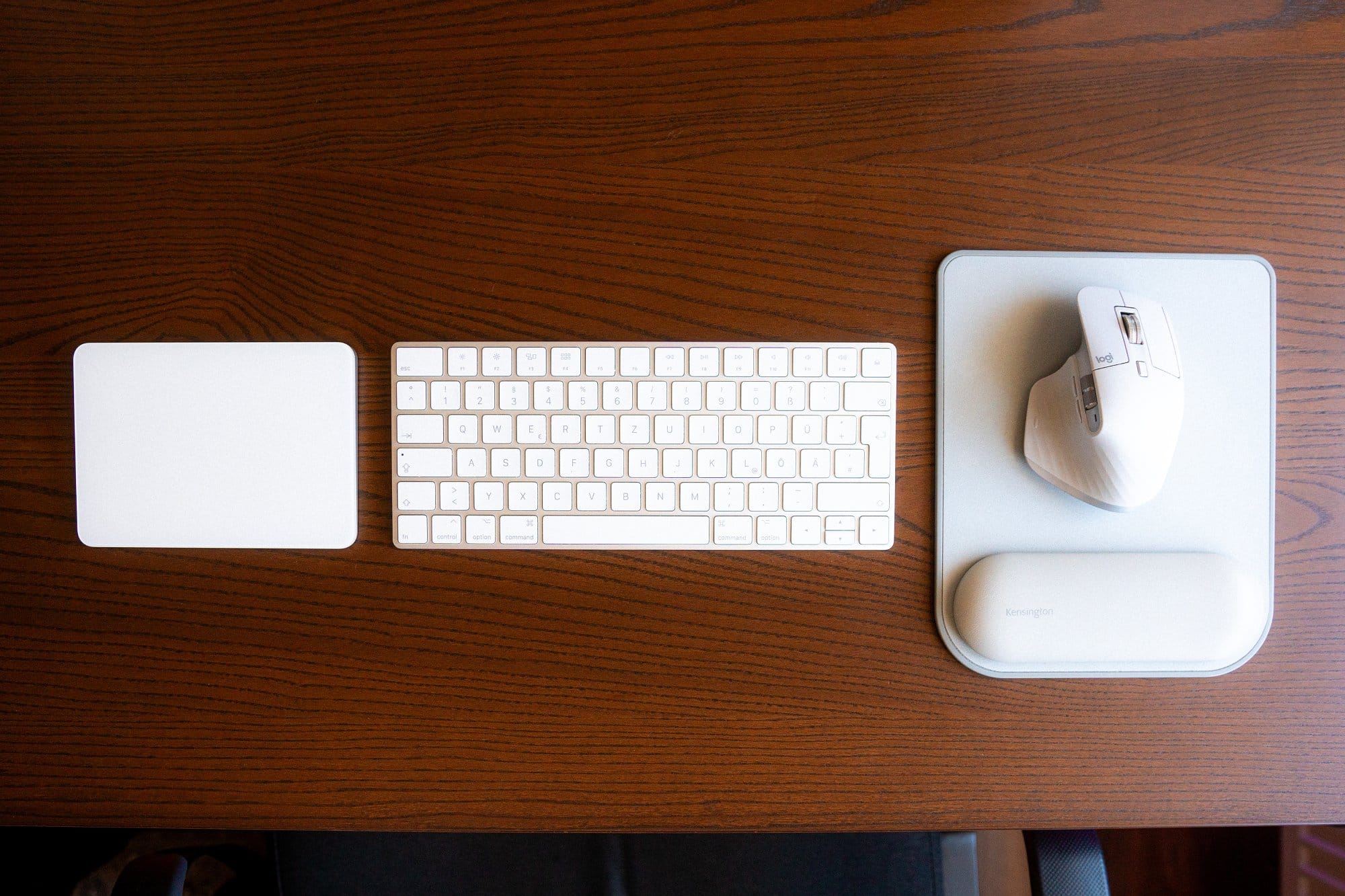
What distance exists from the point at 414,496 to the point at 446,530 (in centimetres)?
4

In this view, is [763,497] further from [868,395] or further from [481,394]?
[481,394]

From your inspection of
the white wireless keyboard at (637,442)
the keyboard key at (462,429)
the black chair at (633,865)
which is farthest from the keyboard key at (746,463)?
the black chair at (633,865)

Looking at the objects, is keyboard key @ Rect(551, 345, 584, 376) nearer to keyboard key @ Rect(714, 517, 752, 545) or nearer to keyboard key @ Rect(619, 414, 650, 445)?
keyboard key @ Rect(619, 414, 650, 445)

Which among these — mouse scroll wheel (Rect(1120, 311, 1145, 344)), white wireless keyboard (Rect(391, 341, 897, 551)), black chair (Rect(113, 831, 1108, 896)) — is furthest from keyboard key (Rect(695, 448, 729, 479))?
black chair (Rect(113, 831, 1108, 896))

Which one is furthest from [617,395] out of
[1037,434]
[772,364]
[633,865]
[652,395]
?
[633,865]

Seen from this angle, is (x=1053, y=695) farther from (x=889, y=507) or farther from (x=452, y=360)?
(x=452, y=360)

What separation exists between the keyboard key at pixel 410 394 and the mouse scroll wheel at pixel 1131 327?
21.4 inches

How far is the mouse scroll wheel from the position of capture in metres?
0.54

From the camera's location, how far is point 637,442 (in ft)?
1.94

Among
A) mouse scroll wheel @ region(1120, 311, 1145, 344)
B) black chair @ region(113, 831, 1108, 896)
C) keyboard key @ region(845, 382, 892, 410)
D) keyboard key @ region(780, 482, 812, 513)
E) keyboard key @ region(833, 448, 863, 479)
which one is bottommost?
black chair @ region(113, 831, 1108, 896)

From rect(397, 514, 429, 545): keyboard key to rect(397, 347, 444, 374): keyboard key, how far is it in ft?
0.38

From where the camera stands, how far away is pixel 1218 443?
1.98 feet

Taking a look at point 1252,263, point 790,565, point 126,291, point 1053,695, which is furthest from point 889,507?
point 126,291

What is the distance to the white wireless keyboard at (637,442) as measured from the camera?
1.93ft
